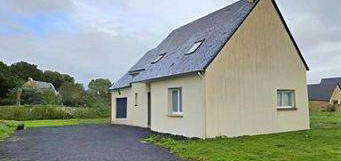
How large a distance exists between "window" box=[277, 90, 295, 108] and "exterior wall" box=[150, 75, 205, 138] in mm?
4589

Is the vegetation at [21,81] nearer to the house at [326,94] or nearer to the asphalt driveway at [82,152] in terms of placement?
the asphalt driveway at [82,152]

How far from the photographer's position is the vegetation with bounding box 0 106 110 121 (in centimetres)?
3741

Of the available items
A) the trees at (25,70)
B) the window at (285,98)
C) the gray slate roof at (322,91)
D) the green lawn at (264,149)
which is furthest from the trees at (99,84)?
the green lawn at (264,149)

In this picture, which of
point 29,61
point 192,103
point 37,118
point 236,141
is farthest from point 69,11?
point 29,61

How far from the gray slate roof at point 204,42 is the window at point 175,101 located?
0.98 m

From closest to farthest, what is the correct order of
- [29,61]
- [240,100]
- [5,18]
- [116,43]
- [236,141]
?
[236,141] → [240,100] → [5,18] → [116,43] → [29,61]

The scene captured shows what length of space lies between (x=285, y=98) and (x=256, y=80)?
98.9 inches

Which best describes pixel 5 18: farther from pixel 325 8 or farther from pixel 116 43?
pixel 325 8

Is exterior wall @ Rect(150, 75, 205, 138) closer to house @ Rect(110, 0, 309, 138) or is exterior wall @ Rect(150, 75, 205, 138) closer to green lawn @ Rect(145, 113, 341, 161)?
house @ Rect(110, 0, 309, 138)

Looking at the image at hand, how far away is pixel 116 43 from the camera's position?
36.5 meters

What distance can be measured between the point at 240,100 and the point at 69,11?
10.8m

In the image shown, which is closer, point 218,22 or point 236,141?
point 236,141

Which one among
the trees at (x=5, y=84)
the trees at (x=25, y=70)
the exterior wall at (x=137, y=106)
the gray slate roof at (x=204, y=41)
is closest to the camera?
the gray slate roof at (x=204, y=41)

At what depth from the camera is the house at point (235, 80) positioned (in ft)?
53.4
